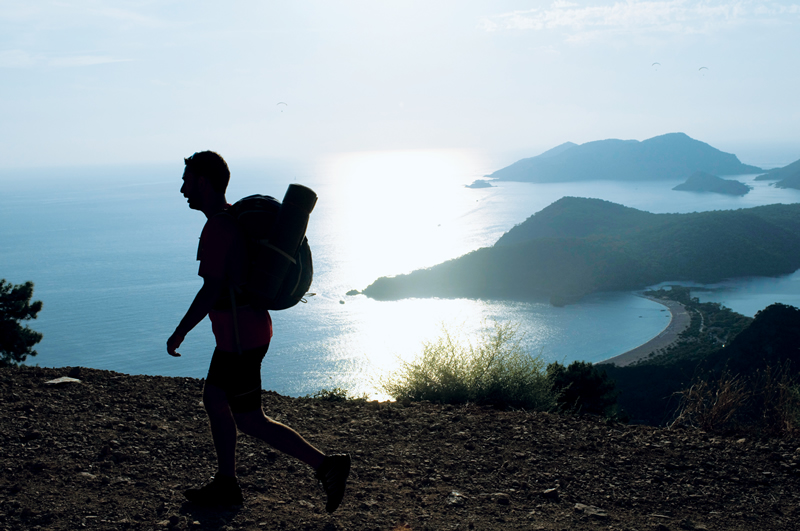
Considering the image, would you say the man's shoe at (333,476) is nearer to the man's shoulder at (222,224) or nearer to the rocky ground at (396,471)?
the rocky ground at (396,471)

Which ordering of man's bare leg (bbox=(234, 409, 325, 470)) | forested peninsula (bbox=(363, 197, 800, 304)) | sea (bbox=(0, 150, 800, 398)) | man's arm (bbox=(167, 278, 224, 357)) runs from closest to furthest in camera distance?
man's arm (bbox=(167, 278, 224, 357)), man's bare leg (bbox=(234, 409, 325, 470)), sea (bbox=(0, 150, 800, 398)), forested peninsula (bbox=(363, 197, 800, 304))

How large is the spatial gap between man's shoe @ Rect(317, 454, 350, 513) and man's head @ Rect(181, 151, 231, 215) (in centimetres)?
133

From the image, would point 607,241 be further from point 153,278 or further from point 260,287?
point 260,287

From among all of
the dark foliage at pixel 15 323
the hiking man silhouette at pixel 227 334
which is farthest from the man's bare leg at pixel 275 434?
the dark foliage at pixel 15 323

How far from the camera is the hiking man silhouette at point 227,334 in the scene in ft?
7.11

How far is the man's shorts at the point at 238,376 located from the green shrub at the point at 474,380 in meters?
3.29

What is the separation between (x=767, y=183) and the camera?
184 meters

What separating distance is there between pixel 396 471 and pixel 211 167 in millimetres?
2228

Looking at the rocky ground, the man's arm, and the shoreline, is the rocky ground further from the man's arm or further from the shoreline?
the shoreline

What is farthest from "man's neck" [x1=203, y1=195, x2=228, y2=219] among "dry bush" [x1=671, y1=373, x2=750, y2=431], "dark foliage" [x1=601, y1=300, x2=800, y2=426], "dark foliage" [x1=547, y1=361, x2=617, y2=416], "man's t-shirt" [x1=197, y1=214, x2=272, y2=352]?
"dark foliage" [x1=601, y1=300, x2=800, y2=426]

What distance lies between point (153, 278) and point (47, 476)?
2989 inches

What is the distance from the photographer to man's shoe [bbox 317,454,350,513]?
2475 millimetres

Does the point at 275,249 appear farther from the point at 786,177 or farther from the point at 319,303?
the point at 786,177

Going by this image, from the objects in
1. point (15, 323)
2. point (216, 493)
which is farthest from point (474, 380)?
point (15, 323)
